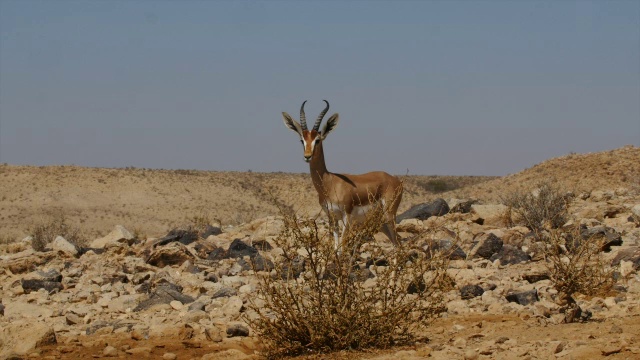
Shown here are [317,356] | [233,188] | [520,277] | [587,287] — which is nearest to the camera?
[317,356]

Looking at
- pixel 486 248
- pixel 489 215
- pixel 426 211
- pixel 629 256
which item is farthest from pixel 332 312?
pixel 426 211

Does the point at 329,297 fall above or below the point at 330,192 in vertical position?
below

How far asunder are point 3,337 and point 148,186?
152 feet

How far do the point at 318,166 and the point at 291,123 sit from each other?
2.79 ft

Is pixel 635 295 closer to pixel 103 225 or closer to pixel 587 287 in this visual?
pixel 587 287

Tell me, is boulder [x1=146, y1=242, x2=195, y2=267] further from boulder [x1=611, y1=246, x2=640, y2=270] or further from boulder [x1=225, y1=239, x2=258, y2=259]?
boulder [x1=611, y1=246, x2=640, y2=270]

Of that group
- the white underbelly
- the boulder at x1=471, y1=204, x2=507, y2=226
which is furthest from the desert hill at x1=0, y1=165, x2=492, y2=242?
the white underbelly

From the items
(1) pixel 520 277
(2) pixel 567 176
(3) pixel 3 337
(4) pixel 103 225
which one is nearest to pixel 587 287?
(1) pixel 520 277

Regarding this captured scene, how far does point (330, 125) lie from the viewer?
14570mm

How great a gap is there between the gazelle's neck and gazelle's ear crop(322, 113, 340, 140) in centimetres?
19

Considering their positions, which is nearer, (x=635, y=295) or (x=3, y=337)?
(x=3, y=337)

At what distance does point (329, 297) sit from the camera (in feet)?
24.8

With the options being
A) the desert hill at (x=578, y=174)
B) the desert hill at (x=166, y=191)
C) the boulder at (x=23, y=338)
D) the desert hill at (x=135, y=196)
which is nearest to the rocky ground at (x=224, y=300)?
the boulder at (x=23, y=338)

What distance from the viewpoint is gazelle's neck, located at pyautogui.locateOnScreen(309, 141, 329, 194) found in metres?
14.2
